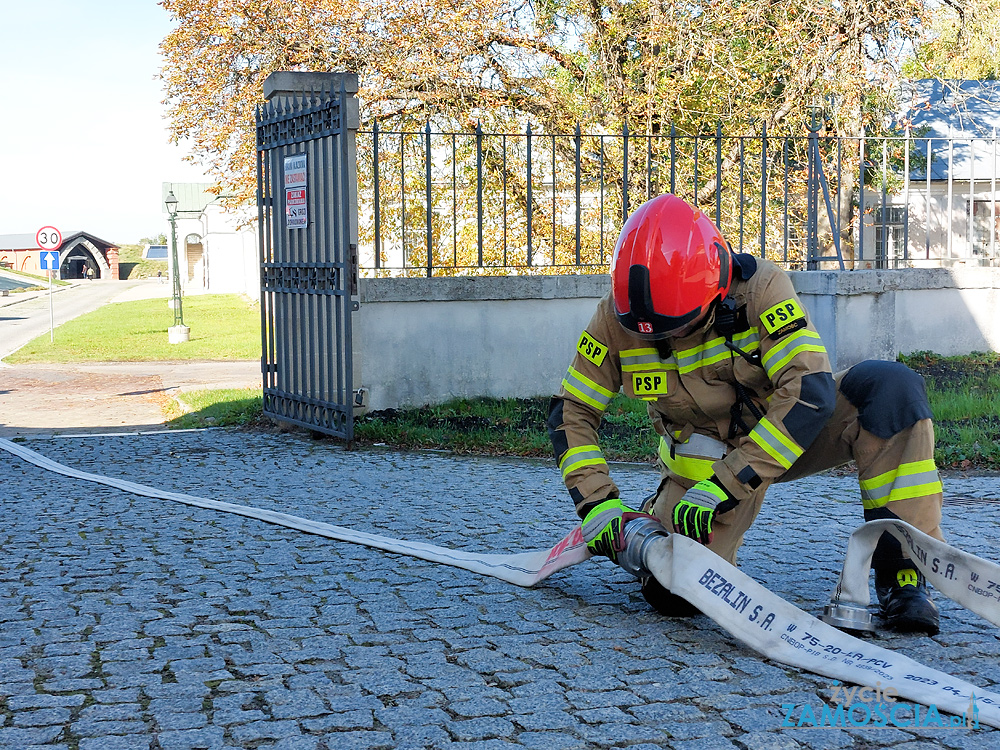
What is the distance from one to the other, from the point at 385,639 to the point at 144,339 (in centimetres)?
2016

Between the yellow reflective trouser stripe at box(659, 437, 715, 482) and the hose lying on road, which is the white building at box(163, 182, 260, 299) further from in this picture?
the yellow reflective trouser stripe at box(659, 437, 715, 482)

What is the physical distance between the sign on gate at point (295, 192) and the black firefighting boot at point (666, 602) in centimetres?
553

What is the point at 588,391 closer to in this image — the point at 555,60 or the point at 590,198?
the point at 590,198

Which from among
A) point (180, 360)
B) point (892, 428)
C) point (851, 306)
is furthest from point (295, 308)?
point (180, 360)

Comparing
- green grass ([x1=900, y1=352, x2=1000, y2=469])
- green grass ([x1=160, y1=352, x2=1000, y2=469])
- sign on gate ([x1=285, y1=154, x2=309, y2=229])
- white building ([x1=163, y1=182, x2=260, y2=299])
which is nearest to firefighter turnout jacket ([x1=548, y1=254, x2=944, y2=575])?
green grass ([x1=160, y1=352, x2=1000, y2=469])

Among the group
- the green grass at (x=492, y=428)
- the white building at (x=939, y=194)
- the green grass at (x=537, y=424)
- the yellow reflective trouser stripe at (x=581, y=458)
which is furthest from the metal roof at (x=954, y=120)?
the yellow reflective trouser stripe at (x=581, y=458)

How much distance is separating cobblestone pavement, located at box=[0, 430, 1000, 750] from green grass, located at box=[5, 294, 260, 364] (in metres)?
12.7

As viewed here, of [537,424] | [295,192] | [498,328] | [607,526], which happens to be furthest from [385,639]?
[498,328]

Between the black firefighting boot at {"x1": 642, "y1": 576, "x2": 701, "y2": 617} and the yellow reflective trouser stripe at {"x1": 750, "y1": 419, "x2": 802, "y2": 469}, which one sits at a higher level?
the yellow reflective trouser stripe at {"x1": 750, "y1": 419, "x2": 802, "y2": 469}

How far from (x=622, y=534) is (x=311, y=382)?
5.40 m

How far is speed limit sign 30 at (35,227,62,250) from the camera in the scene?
29.9 meters

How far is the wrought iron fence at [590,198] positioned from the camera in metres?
9.89

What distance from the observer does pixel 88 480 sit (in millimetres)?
7047

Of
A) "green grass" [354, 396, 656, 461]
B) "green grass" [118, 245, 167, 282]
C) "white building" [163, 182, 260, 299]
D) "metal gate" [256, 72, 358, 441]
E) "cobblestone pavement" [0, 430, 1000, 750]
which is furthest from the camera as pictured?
"green grass" [118, 245, 167, 282]
